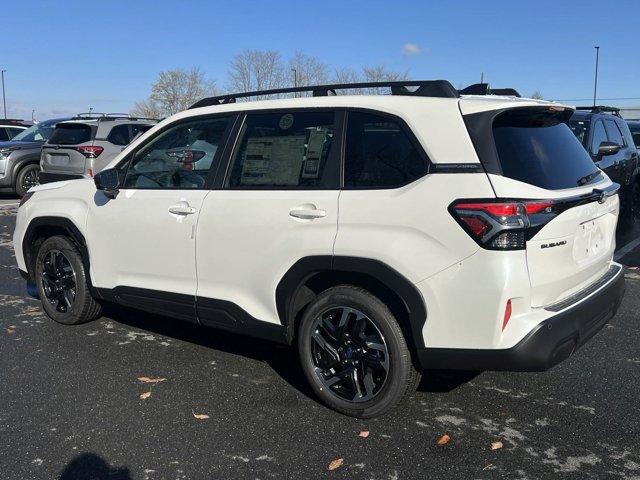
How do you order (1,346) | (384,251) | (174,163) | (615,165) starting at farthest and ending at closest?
(615,165)
(1,346)
(174,163)
(384,251)

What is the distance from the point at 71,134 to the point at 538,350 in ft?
35.0

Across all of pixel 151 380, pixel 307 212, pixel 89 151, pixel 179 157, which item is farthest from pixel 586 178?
pixel 89 151

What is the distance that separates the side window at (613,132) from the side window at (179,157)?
621 cm

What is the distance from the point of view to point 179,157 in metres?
4.42

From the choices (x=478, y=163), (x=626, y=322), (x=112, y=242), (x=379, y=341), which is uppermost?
(x=478, y=163)

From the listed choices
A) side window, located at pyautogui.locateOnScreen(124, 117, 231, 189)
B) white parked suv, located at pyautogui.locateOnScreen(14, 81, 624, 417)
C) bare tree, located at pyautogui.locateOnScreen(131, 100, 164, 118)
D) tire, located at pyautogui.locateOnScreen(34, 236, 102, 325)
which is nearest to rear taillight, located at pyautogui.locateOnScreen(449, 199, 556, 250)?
white parked suv, located at pyautogui.locateOnScreen(14, 81, 624, 417)

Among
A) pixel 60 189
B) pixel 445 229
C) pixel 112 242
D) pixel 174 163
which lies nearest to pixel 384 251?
pixel 445 229

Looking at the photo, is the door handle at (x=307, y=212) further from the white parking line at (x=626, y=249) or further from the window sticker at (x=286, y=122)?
the white parking line at (x=626, y=249)

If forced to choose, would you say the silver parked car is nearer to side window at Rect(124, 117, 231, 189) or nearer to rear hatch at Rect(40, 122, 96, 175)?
rear hatch at Rect(40, 122, 96, 175)

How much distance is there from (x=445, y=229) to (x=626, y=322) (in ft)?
10.5

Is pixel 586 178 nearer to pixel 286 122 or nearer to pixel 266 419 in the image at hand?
pixel 286 122

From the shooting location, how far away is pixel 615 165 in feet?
27.3

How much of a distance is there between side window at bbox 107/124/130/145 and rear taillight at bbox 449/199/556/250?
9.95 metres

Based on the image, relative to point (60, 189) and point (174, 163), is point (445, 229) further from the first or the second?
point (60, 189)
